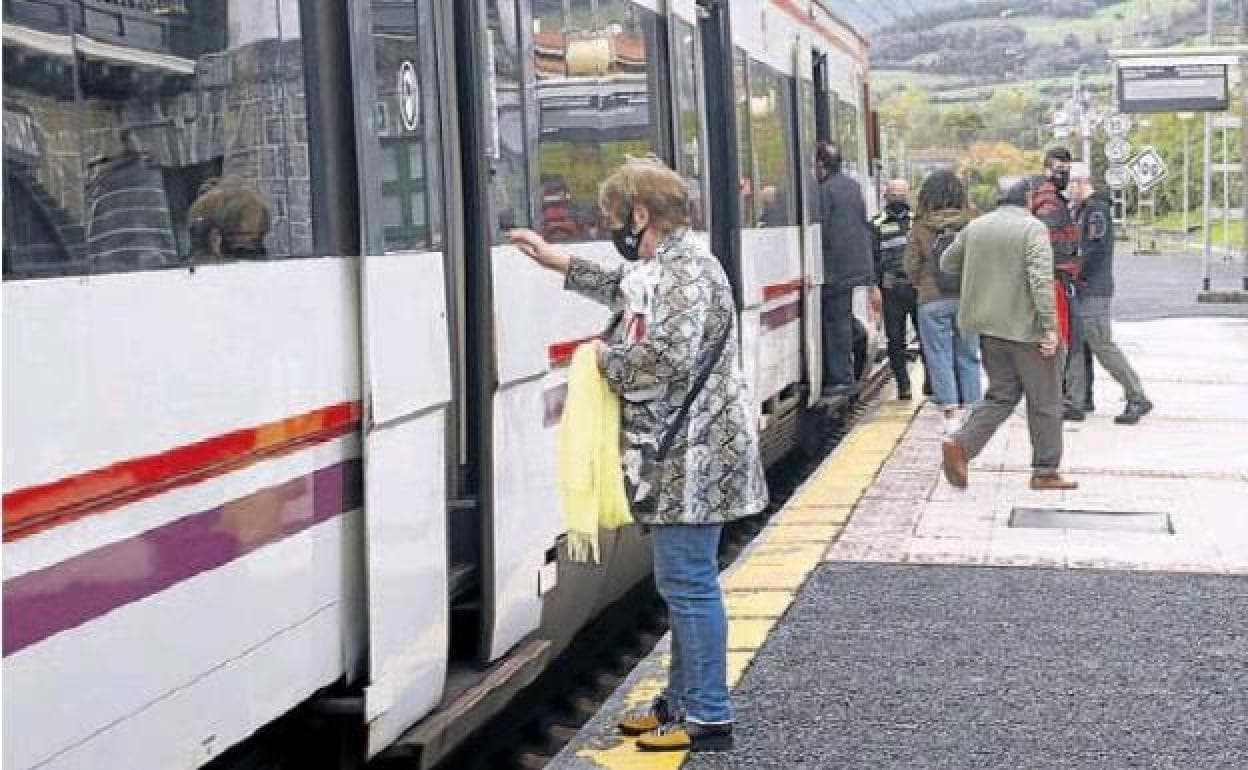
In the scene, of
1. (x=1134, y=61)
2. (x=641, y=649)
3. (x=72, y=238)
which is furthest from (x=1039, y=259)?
(x=1134, y=61)

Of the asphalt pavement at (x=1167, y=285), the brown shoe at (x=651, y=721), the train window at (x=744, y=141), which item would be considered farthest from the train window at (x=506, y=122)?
the asphalt pavement at (x=1167, y=285)

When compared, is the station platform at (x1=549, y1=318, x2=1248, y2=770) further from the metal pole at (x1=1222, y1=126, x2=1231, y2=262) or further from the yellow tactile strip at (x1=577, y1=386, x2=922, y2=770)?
the metal pole at (x1=1222, y1=126, x2=1231, y2=262)

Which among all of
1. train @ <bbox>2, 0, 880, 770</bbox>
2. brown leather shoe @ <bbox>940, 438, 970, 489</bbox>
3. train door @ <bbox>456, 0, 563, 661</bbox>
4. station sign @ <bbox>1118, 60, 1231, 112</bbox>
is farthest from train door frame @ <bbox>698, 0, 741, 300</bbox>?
station sign @ <bbox>1118, 60, 1231, 112</bbox>

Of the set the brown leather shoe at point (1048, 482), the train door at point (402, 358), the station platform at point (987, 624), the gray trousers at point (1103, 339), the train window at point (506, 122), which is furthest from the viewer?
the gray trousers at point (1103, 339)

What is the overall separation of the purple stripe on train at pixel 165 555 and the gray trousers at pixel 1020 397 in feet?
22.3

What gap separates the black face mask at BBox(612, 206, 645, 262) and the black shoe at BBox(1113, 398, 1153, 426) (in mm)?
9946

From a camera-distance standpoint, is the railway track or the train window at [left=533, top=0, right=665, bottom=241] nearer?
the train window at [left=533, top=0, right=665, bottom=241]

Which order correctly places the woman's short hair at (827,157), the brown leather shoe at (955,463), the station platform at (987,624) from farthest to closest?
the woman's short hair at (827,157) < the brown leather shoe at (955,463) < the station platform at (987,624)

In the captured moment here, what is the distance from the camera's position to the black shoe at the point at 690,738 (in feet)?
21.1

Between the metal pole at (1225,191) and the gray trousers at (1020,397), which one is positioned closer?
the gray trousers at (1020,397)

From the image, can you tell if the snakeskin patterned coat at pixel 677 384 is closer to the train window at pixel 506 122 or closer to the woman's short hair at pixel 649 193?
the woman's short hair at pixel 649 193

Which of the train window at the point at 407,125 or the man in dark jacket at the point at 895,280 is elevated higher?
the train window at the point at 407,125

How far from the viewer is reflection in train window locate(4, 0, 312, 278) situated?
3809 millimetres

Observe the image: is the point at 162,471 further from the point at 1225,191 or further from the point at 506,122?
the point at 1225,191
